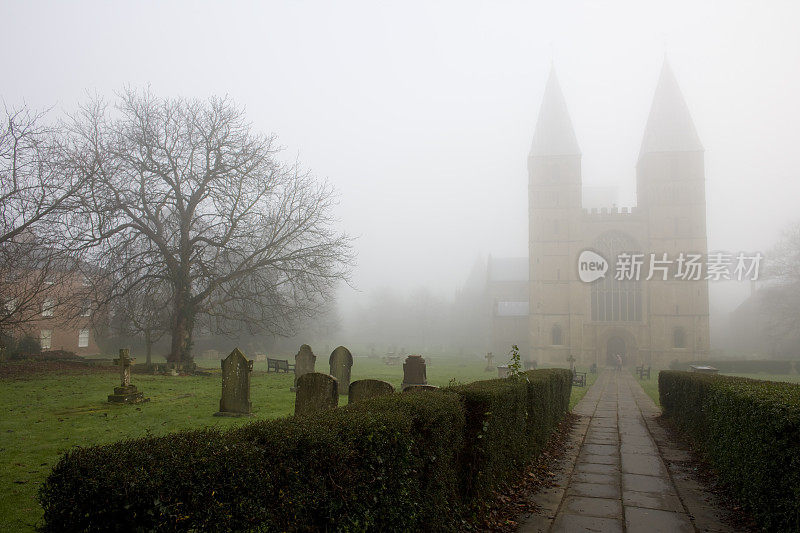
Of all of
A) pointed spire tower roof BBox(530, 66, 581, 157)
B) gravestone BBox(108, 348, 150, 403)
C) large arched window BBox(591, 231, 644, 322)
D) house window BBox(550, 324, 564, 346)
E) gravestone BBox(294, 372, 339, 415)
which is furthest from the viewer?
pointed spire tower roof BBox(530, 66, 581, 157)

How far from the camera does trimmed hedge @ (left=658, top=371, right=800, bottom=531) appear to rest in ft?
14.2

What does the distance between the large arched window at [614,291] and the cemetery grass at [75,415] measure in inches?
1303

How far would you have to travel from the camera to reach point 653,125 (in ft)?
165

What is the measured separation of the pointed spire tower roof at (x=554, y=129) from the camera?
51750 mm

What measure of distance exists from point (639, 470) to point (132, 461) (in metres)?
7.51

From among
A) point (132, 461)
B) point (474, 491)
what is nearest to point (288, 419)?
point (132, 461)

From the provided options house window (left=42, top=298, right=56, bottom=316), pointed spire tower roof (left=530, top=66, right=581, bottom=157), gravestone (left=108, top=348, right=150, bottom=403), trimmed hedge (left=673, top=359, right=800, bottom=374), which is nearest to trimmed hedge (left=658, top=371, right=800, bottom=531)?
gravestone (left=108, top=348, right=150, bottom=403)

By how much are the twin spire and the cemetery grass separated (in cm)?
3791

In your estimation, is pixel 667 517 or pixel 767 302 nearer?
pixel 667 517

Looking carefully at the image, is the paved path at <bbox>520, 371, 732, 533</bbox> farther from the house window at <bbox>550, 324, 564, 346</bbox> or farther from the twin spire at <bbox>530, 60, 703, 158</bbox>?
the twin spire at <bbox>530, 60, 703, 158</bbox>

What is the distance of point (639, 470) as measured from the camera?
25.9ft

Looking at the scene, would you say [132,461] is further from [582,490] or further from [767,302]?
[767,302]

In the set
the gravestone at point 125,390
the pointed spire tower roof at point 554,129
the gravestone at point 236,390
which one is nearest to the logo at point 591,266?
the pointed spire tower roof at point 554,129

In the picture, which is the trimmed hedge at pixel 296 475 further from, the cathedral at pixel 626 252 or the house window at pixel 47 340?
the cathedral at pixel 626 252
